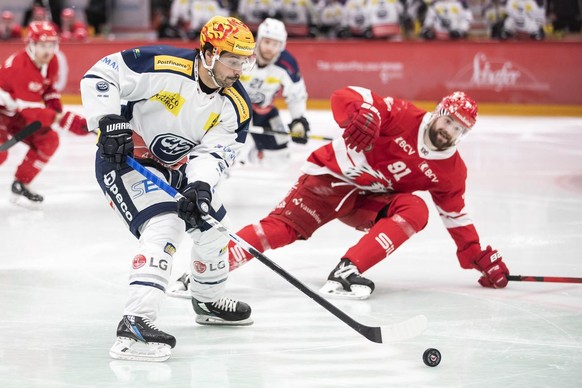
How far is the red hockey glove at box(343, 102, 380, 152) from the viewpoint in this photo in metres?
4.19

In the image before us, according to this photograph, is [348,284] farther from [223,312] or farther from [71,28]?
[71,28]

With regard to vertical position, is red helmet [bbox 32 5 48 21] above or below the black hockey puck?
below

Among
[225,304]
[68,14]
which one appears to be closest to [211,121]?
[225,304]

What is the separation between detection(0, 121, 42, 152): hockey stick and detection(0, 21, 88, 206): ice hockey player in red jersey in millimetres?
98

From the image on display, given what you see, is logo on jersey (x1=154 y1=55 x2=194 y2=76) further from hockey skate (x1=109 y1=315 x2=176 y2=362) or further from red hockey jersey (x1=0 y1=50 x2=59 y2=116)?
red hockey jersey (x1=0 y1=50 x2=59 y2=116)

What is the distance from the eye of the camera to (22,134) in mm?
6398

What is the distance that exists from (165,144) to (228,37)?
46cm

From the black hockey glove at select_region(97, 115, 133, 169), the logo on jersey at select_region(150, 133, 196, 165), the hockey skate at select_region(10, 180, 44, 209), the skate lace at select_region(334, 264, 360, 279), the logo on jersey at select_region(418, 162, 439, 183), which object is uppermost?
the black hockey glove at select_region(97, 115, 133, 169)

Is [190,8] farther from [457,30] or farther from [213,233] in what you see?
[213,233]

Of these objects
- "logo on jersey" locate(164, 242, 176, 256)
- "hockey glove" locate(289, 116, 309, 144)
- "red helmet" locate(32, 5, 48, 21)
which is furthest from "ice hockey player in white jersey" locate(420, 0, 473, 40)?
"logo on jersey" locate(164, 242, 176, 256)

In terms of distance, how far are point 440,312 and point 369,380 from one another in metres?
0.95

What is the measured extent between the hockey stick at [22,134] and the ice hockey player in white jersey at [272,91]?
1428 mm

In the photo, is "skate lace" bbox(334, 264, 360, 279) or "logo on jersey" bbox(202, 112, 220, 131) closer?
"logo on jersey" bbox(202, 112, 220, 131)

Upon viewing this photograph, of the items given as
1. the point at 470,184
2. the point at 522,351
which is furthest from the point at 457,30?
the point at 522,351
